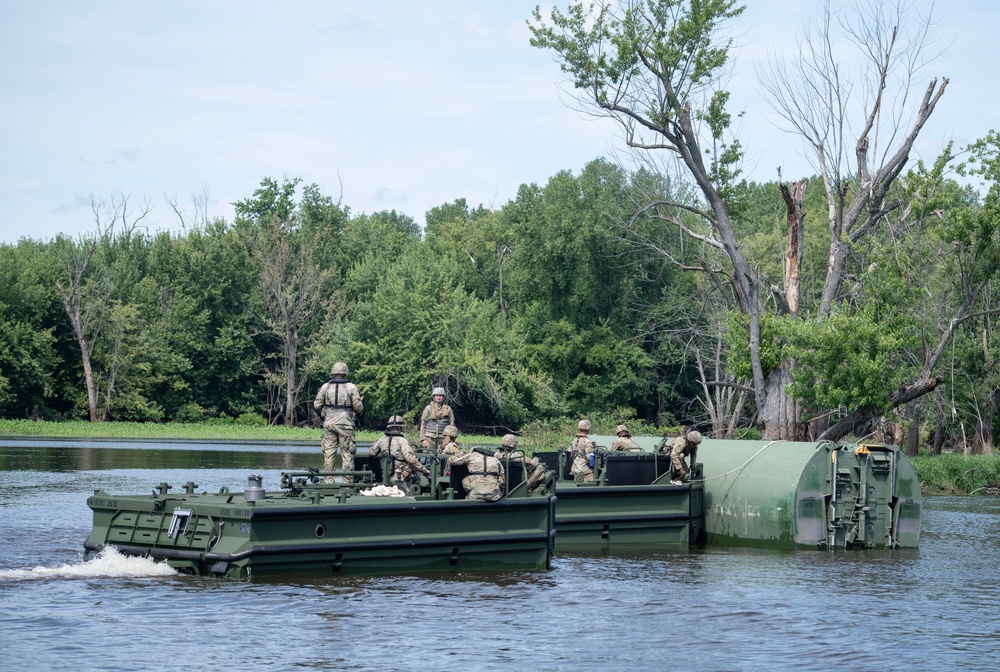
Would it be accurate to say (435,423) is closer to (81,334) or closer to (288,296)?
(81,334)

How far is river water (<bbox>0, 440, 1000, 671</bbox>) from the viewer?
11867mm

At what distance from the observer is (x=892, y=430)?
39.8 meters

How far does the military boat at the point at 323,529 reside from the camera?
1487 cm

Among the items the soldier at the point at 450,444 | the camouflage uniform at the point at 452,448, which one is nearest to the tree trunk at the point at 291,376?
the soldier at the point at 450,444

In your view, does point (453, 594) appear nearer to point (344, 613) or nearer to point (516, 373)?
point (344, 613)

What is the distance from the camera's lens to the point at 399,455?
17.5 meters

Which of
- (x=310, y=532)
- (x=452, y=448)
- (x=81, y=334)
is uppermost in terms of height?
(x=81, y=334)

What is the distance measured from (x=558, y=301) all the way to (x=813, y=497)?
4673cm

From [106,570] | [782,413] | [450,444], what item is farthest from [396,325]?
[106,570]

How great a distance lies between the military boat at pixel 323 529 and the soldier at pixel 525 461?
0.86 ft

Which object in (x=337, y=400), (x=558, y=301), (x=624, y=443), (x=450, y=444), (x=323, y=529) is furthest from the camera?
(x=558, y=301)

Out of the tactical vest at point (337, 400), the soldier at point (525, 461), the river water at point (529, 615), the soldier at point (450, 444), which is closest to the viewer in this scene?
the river water at point (529, 615)

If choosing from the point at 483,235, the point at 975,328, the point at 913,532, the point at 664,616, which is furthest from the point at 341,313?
the point at 664,616

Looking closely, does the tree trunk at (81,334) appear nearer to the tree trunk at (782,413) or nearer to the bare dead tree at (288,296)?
the bare dead tree at (288,296)
